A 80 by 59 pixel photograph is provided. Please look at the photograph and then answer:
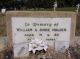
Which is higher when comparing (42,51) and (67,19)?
(67,19)

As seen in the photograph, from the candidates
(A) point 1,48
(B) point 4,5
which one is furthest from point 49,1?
(A) point 1,48

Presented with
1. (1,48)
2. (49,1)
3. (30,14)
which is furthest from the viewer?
(49,1)

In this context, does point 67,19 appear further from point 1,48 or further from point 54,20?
point 1,48

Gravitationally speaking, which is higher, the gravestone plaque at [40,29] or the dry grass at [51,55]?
the gravestone plaque at [40,29]

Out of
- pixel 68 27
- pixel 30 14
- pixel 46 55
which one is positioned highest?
pixel 30 14

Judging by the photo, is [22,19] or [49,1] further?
[49,1]

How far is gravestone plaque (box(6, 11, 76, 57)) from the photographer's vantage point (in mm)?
3332

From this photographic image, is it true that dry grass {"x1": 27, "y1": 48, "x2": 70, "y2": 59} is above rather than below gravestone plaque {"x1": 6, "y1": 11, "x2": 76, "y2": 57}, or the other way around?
→ below

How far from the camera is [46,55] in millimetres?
3447

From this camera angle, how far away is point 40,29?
134 inches

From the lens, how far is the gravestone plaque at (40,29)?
3332 millimetres

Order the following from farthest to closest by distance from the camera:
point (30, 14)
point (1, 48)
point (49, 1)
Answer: point (49, 1), point (1, 48), point (30, 14)

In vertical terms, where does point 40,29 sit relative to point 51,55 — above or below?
above

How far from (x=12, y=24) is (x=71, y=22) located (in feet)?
3.08
